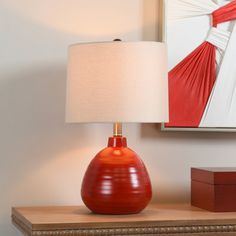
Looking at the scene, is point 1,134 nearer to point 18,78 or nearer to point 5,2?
point 18,78

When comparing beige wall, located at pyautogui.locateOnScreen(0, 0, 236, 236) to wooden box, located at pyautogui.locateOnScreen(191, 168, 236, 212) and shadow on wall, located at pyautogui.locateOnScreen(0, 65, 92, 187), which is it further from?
wooden box, located at pyautogui.locateOnScreen(191, 168, 236, 212)

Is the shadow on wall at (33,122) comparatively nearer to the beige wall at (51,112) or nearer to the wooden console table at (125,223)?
the beige wall at (51,112)

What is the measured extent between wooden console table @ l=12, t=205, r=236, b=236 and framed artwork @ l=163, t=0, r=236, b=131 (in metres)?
0.32

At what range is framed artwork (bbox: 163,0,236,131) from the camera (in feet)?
4.78

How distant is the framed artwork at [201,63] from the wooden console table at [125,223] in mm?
321

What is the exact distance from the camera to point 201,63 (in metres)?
1.48

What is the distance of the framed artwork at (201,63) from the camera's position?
4.78 ft

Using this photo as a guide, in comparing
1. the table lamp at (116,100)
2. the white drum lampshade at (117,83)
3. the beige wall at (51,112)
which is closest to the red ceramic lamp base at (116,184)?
the table lamp at (116,100)

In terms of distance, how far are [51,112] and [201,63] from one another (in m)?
0.42

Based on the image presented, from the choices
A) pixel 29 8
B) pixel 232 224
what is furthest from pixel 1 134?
pixel 232 224

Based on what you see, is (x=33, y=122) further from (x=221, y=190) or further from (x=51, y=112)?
(x=221, y=190)

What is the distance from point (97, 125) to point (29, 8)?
346 mm

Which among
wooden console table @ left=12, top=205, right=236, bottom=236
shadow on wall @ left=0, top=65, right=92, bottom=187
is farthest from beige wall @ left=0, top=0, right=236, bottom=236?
wooden console table @ left=12, top=205, right=236, bottom=236

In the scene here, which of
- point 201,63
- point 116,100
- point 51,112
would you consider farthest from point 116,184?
point 201,63
